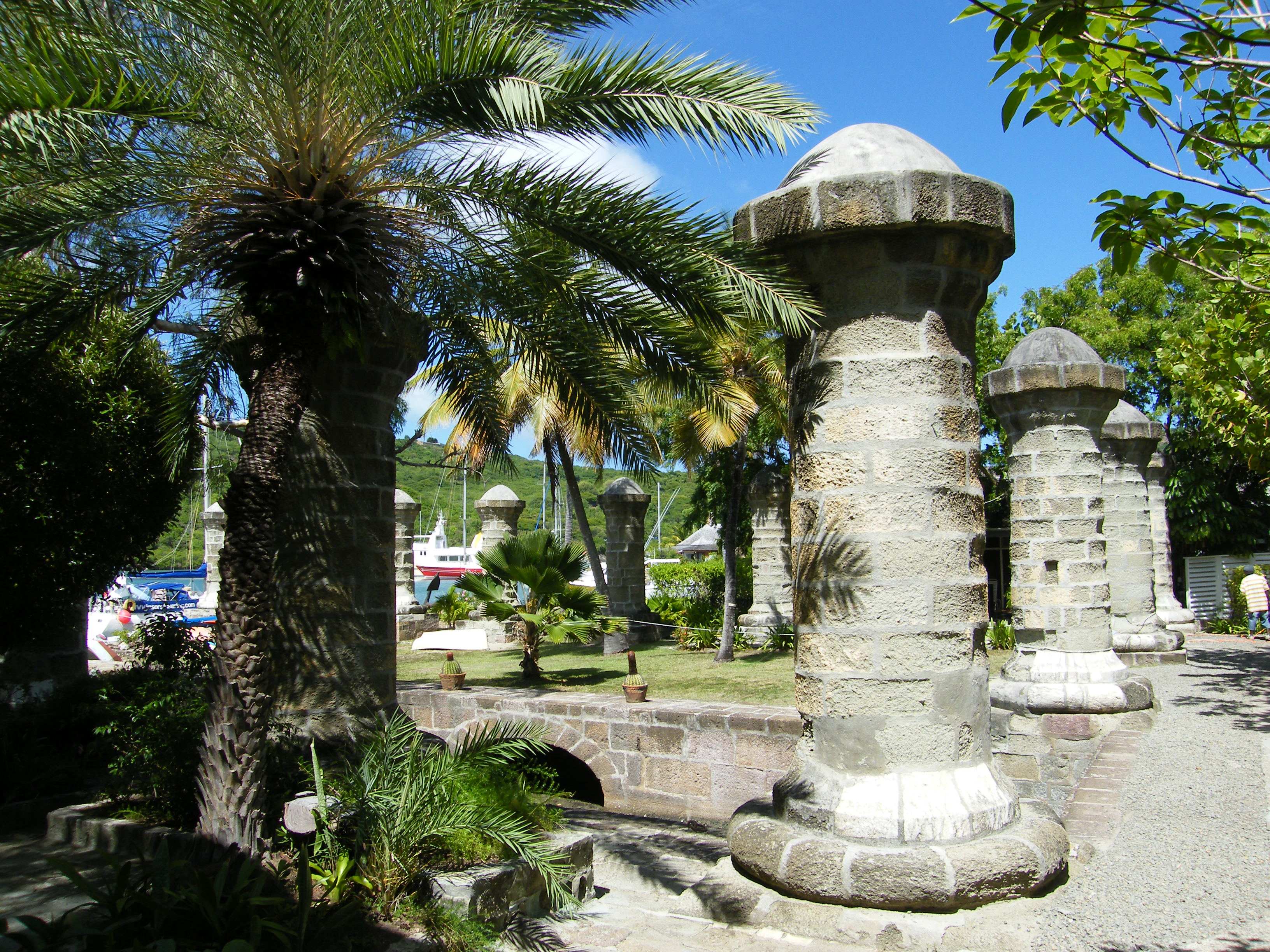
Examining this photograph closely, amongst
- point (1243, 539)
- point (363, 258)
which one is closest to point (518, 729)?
point (363, 258)

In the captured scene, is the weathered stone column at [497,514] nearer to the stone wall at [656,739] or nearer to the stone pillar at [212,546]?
the stone pillar at [212,546]

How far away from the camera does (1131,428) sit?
12.8 meters

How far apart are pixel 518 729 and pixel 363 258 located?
291 centimetres

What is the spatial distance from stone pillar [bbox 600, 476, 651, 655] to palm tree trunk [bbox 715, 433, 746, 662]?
8.17ft

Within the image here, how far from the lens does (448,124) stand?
5539 mm

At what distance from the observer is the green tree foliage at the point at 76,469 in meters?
6.95

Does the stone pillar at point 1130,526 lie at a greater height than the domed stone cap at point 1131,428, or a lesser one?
lesser

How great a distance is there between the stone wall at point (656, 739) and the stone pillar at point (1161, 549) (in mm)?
9429

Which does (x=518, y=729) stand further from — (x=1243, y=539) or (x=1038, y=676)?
(x=1243, y=539)

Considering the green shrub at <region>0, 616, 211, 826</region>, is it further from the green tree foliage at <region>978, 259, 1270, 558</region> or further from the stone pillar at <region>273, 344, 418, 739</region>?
the green tree foliage at <region>978, 259, 1270, 558</region>

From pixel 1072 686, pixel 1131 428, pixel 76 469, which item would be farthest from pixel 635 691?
pixel 1131 428

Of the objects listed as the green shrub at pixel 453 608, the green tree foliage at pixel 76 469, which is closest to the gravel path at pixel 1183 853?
the green tree foliage at pixel 76 469

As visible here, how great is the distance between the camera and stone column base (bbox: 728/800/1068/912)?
147 inches

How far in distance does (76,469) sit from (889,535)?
19.7ft
